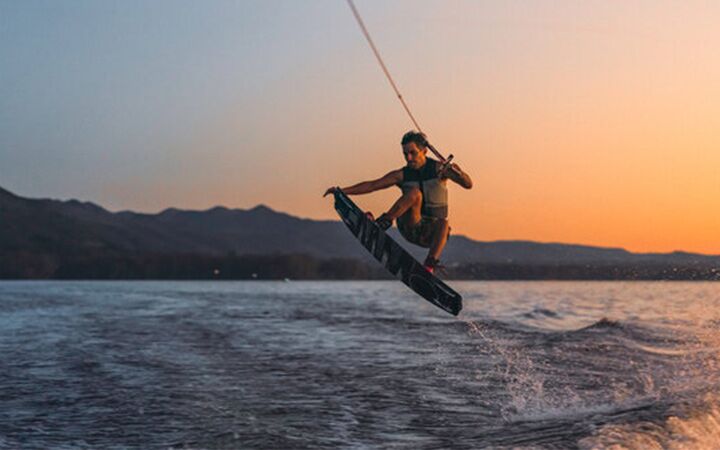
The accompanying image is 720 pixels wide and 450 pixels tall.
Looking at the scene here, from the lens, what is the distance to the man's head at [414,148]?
13859 mm

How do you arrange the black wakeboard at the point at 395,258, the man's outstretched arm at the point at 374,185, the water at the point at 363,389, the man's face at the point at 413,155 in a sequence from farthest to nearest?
1. the water at the point at 363,389
2. the black wakeboard at the point at 395,258
3. the man's outstretched arm at the point at 374,185
4. the man's face at the point at 413,155

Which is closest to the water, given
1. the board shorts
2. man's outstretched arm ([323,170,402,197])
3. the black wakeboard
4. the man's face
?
the black wakeboard

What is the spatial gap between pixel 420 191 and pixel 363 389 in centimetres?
870

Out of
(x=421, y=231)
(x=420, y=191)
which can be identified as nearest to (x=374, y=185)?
(x=420, y=191)

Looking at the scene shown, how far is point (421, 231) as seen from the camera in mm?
14148

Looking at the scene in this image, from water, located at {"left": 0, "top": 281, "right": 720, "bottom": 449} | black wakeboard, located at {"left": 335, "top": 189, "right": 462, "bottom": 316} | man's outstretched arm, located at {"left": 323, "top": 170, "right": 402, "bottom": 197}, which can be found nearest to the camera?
man's outstretched arm, located at {"left": 323, "top": 170, "right": 402, "bottom": 197}

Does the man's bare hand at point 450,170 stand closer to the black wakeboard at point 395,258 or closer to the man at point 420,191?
the man at point 420,191

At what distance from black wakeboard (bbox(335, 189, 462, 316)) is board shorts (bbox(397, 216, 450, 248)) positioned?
0.42m

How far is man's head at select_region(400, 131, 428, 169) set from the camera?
13859 millimetres

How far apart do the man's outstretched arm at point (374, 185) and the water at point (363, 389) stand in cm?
419

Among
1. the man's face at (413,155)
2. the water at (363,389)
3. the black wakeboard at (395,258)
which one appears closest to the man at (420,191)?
the man's face at (413,155)

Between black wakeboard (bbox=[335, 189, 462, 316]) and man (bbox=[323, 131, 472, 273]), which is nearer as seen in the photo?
man (bbox=[323, 131, 472, 273])

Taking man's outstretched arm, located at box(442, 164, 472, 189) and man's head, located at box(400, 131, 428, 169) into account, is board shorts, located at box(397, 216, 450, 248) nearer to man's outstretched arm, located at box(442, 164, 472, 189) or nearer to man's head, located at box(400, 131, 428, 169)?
man's outstretched arm, located at box(442, 164, 472, 189)

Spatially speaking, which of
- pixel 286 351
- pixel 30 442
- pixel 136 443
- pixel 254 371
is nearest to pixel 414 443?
pixel 136 443
